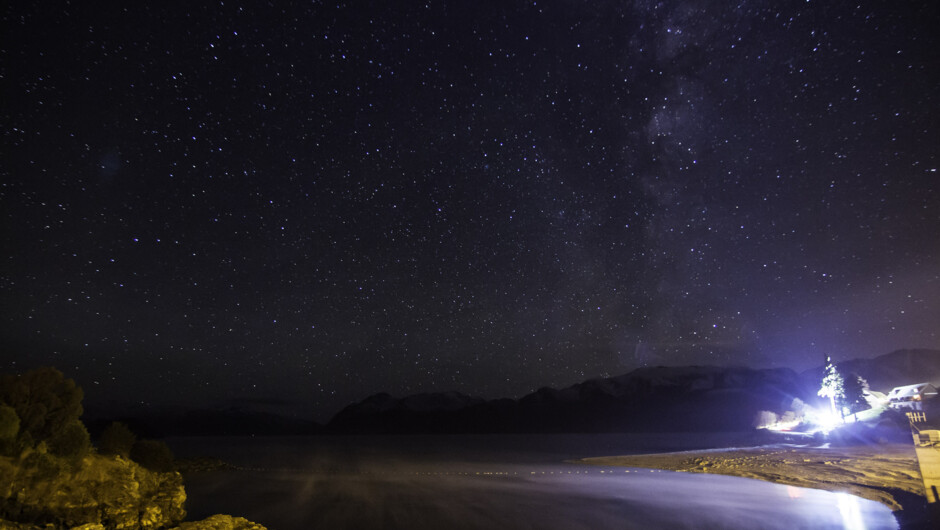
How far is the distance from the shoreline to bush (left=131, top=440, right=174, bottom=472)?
2446 centimetres

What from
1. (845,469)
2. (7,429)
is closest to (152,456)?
(7,429)

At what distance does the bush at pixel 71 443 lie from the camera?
12312 mm

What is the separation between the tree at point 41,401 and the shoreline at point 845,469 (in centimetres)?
2196

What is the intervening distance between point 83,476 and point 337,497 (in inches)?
474

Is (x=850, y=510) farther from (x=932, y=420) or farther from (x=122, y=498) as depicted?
(x=932, y=420)

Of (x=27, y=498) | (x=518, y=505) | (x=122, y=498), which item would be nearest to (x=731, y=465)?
(x=518, y=505)

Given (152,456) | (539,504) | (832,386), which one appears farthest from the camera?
(832,386)

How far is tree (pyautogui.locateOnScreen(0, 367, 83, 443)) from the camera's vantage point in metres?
12.1

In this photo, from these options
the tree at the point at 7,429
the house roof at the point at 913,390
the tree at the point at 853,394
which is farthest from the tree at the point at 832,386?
the tree at the point at 7,429

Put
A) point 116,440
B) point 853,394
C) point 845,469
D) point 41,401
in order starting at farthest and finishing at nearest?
point 853,394 < point 845,469 < point 116,440 < point 41,401

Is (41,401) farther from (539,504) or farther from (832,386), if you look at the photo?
(832,386)

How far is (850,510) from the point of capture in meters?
16.5

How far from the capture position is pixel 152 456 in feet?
66.0

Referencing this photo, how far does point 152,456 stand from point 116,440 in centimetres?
263
